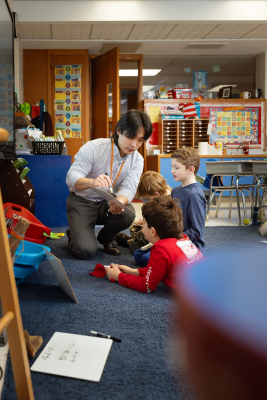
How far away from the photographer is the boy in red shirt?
1493 mm

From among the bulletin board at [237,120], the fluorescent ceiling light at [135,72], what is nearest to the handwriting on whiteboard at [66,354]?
the bulletin board at [237,120]

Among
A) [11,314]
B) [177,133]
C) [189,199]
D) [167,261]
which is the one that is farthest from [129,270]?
[177,133]

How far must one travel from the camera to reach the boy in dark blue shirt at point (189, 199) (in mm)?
1869

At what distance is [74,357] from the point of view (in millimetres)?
1007

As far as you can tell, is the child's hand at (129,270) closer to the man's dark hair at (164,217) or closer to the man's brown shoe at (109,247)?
the man's dark hair at (164,217)

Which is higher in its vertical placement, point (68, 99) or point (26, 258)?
point (68, 99)

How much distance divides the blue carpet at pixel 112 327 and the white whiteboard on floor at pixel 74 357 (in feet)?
0.06

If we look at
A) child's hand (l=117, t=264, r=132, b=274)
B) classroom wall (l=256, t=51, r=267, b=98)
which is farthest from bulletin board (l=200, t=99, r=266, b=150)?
child's hand (l=117, t=264, r=132, b=274)

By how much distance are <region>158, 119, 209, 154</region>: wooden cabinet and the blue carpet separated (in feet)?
14.7

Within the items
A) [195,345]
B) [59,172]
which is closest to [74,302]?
[195,345]

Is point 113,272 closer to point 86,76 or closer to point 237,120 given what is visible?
point 86,76

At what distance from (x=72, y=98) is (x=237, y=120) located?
3044 millimetres

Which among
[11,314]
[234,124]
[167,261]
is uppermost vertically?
[234,124]

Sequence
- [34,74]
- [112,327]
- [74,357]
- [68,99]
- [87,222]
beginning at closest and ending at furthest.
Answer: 1. [74,357]
2. [112,327]
3. [87,222]
4. [34,74]
5. [68,99]
